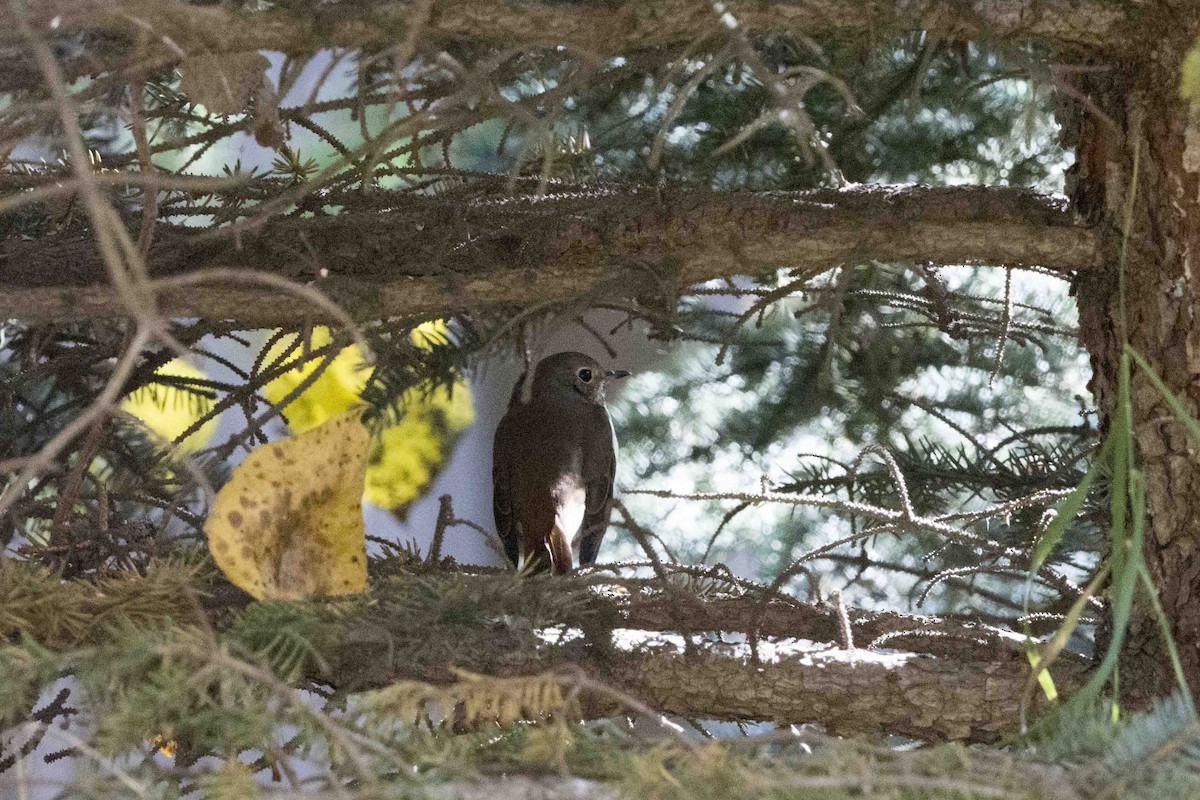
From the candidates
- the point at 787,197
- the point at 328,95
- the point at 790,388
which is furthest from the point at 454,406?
the point at 787,197

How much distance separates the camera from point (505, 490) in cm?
145

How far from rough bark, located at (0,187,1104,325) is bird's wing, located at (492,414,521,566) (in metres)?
0.65

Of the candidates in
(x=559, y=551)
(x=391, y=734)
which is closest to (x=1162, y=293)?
(x=391, y=734)

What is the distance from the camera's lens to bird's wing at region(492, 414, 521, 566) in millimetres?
1438

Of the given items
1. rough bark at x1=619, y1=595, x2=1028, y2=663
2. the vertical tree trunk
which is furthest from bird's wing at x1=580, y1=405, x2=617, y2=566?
the vertical tree trunk

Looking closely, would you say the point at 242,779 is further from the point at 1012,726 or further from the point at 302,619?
the point at 1012,726

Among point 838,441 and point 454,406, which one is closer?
point 838,441

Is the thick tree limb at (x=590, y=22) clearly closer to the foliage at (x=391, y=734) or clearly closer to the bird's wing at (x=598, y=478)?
the foliage at (x=391, y=734)

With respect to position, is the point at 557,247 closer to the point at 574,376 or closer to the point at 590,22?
the point at 590,22

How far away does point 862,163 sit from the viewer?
1.20 metres

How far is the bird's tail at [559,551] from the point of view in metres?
1.27

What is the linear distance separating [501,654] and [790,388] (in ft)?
2.58

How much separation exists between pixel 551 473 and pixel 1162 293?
80cm

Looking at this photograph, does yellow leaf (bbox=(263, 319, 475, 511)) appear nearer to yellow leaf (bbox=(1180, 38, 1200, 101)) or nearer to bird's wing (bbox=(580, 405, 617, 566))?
bird's wing (bbox=(580, 405, 617, 566))
